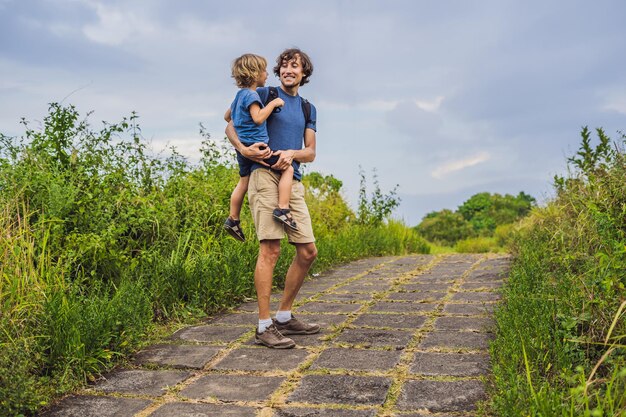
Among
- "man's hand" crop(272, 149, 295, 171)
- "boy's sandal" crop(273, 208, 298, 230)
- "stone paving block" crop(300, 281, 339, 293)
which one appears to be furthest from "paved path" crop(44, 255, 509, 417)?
"man's hand" crop(272, 149, 295, 171)

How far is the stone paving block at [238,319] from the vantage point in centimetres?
496

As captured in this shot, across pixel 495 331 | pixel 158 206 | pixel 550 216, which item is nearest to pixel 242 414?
pixel 495 331

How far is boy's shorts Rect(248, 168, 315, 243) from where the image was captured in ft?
14.0

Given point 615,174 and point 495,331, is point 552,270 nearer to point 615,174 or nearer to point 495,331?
point 615,174

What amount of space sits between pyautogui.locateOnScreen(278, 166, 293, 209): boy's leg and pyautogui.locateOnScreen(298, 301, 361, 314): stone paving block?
1.40 metres

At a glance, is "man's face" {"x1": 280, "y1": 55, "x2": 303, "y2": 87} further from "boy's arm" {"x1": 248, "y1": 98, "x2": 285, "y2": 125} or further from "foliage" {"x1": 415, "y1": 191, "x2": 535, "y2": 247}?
"foliage" {"x1": 415, "y1": 191, "x2": 535, "y2": 247}

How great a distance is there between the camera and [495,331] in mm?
4297

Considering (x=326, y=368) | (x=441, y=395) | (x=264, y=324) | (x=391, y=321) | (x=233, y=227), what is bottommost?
(x=441, y=395)

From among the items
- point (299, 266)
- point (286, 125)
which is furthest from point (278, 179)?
point (299, 266)

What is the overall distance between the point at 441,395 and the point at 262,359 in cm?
121

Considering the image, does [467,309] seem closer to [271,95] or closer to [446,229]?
[271,95]

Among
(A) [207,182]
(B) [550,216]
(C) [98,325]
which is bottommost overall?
(C) [98,325]

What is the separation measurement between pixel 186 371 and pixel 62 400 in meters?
0.72

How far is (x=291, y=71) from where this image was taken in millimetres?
4379
